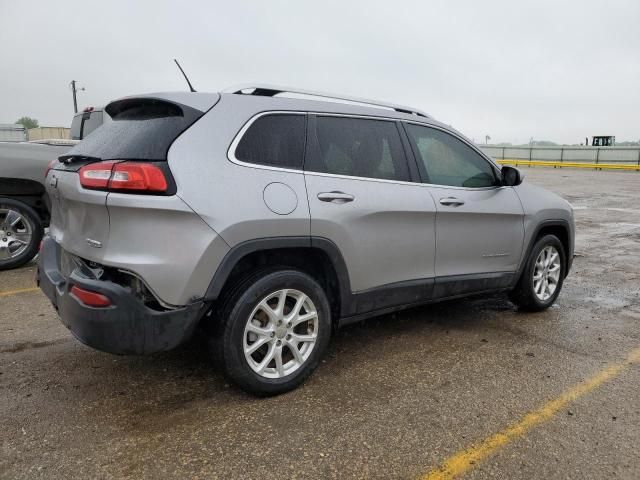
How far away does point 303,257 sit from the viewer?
3295mm

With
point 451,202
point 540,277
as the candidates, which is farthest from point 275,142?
point 540,277

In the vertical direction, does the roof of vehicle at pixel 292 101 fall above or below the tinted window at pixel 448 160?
above

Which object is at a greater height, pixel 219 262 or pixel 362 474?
pixel 219 262

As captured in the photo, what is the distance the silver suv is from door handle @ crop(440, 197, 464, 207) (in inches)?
0.6

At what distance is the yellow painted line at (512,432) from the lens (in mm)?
2508

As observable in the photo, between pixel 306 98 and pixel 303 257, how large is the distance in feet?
3.38

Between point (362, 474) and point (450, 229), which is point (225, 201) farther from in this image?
point (450, 229)

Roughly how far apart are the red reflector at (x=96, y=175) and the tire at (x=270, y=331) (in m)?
0.89

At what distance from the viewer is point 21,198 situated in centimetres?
631

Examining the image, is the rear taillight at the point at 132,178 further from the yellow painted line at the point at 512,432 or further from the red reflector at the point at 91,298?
the yellow painted line at the point at 512,432

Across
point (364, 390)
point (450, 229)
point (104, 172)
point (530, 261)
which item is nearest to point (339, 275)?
point (364, 390)

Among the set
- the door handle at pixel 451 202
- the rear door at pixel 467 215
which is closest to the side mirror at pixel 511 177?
the rear door at pixel 467 215

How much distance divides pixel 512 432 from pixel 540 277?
2418 mm

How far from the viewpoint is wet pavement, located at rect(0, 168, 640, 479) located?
100 inches
